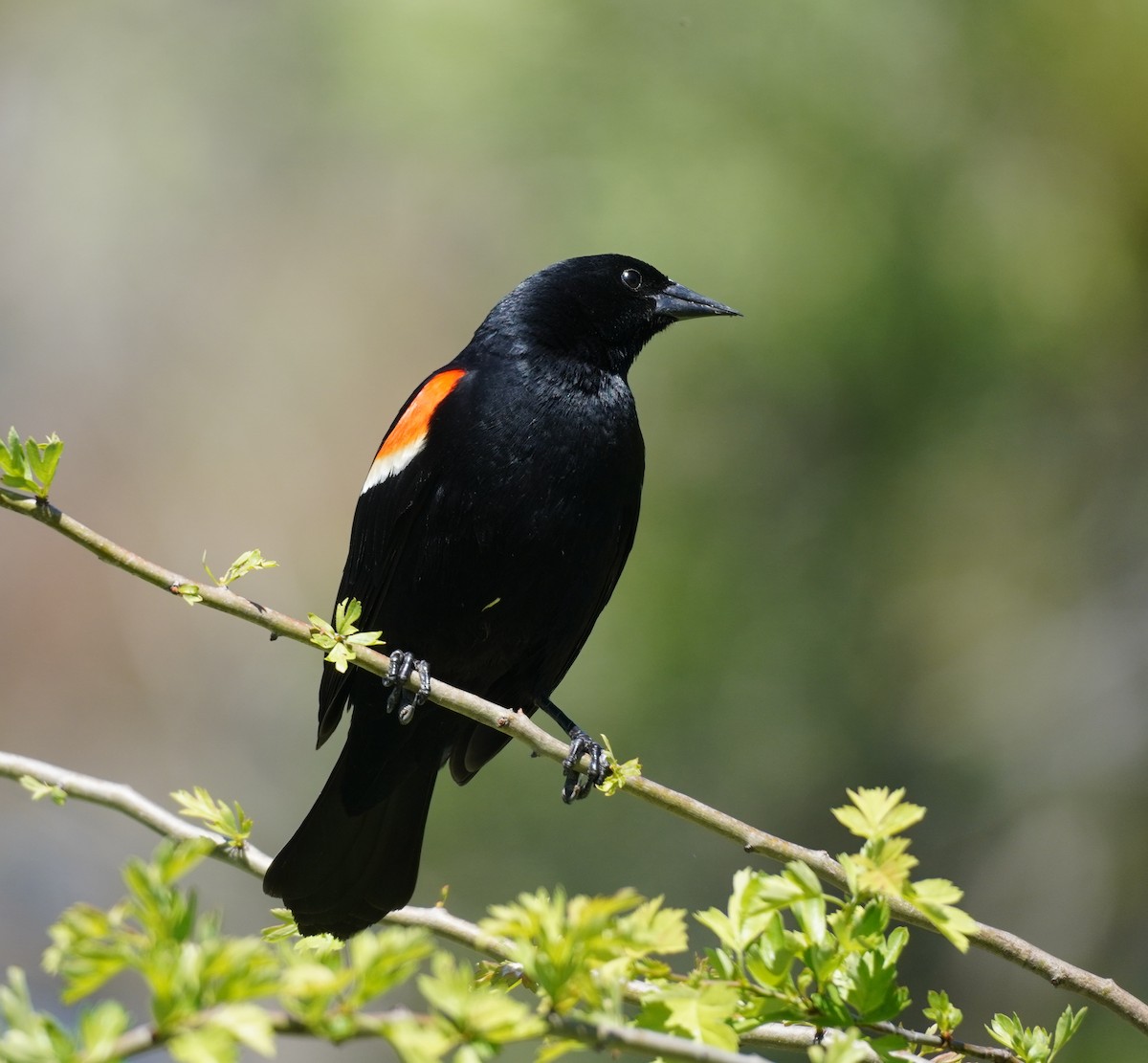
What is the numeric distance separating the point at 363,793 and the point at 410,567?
612 millimetres

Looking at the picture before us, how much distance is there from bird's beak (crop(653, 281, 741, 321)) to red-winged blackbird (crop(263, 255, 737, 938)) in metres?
0.44

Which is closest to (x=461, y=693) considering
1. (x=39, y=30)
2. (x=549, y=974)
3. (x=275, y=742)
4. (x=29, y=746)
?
(x=549, y=974)

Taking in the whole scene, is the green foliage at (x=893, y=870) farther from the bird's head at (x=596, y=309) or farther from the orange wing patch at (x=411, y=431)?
the bird's head at (x=596, y=309)

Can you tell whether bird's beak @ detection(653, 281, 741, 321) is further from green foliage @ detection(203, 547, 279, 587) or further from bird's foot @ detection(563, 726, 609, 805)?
green foliage @ detection(203, 547, 279, 587)

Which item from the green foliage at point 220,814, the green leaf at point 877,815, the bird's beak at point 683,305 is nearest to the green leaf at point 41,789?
the green foliage at point 220,814

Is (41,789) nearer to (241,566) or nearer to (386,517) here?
(241,566)

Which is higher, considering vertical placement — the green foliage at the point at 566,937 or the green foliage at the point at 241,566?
the green foliage at the point at 241,566

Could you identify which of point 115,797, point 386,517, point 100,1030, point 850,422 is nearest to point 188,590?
point 115,797

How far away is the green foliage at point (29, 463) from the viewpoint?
5.67 ft

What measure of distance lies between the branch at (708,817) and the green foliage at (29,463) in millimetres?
21

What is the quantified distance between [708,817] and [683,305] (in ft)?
7.47

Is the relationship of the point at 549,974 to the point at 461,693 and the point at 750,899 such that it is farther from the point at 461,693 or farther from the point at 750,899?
the point at 461,693

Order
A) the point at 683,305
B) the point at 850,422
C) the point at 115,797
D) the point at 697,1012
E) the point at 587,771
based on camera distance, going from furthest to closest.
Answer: the point at 850,422 < the point at 683,305 < the point at 587,771 < the point at 115,797 < the point at 697,1012

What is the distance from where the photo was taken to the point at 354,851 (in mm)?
3029
